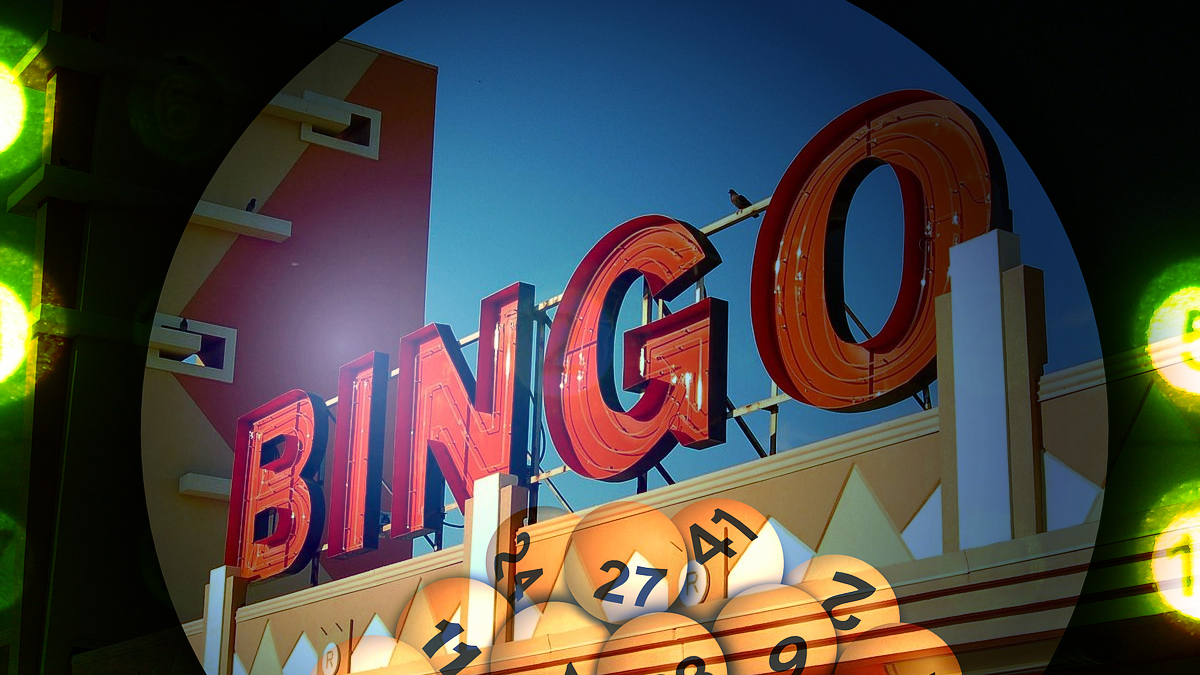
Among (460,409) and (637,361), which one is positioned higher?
(460,409)

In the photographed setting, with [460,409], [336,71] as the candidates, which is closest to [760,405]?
[460,409]

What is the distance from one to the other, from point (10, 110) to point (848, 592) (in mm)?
5529

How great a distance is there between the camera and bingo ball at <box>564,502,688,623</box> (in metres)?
3.50

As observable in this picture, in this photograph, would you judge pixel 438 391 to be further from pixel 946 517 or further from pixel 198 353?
pixel 946 517

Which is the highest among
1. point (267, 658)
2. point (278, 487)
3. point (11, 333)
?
point (11, 333)

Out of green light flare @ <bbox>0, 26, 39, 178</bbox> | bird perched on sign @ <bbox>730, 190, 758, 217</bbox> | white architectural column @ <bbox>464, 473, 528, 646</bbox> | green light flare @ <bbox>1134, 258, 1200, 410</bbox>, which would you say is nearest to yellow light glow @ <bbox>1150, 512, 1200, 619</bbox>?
green light flare @ <bbox>1134, 258, 1200, 410</bbox>

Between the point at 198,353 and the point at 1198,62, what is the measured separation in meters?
5.35

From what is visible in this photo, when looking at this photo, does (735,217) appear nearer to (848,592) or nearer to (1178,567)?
(848,592)

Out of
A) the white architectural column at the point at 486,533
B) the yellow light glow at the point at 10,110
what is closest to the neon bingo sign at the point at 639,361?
the white architectural column at the point at 486,533

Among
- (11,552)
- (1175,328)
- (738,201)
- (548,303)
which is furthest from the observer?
(11,552)

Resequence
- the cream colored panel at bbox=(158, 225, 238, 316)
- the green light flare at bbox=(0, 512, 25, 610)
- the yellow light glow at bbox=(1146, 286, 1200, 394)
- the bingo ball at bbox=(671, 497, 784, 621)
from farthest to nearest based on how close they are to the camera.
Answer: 1. the cream colored panel at bbox=(158, 225, 238, 316)
2. the green light flare at bbox=(0, 512, 25, 610)
3. the bingo ball at bbox=(671, 497, 784, 621)
4. the yellow light glow at bbox=(1146, 286, 1200, 394)

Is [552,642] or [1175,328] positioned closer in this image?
[1175,328]

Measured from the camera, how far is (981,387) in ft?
9.36

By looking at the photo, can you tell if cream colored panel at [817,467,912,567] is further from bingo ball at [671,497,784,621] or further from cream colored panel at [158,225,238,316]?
cream colored panel at [158,225,238,316]
